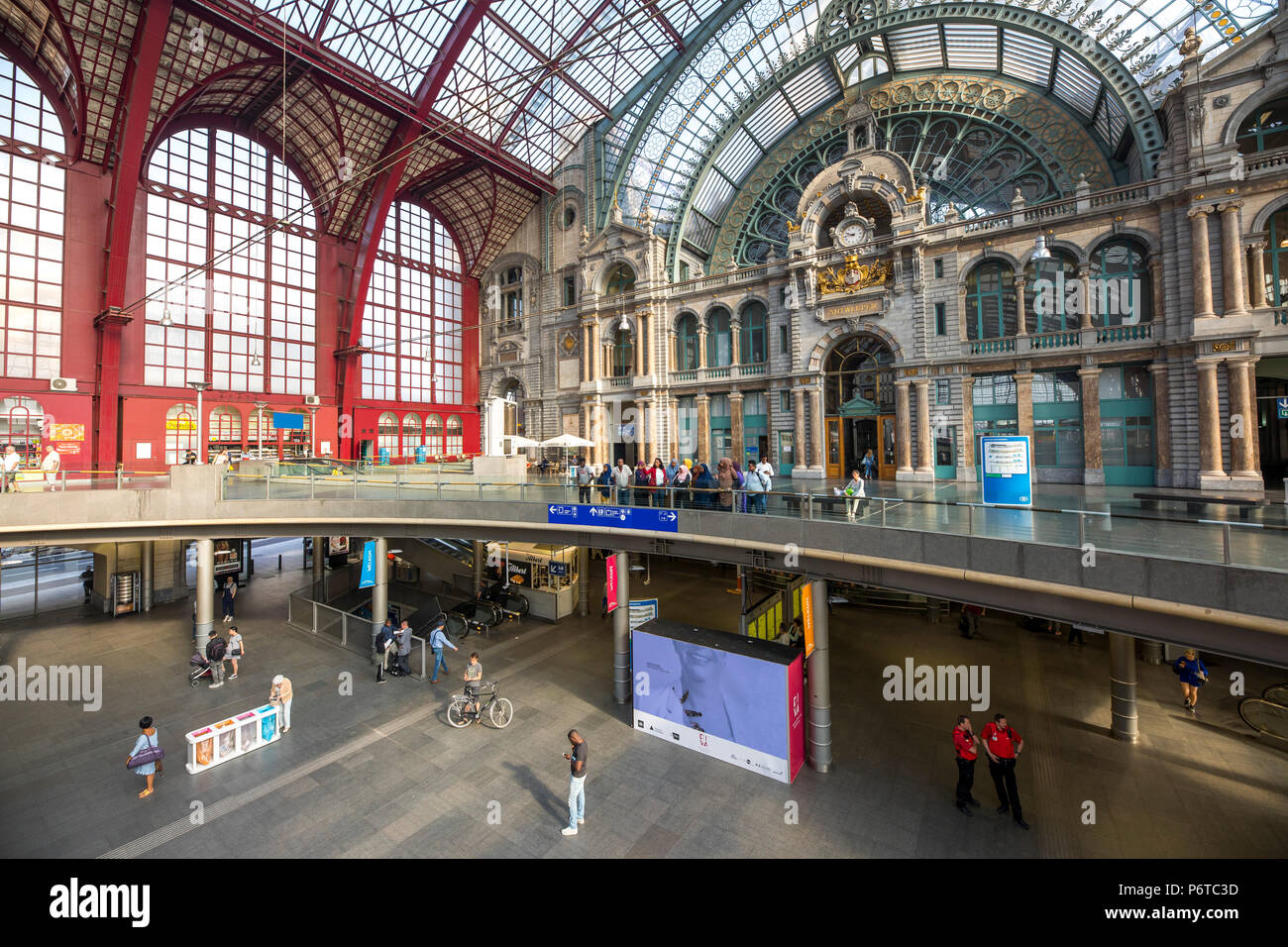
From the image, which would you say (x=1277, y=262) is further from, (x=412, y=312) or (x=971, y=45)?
(x=412, y=312)

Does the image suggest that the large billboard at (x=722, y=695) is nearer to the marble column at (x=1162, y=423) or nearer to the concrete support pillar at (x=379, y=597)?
the concrete support pillar at (x=379, y=597)

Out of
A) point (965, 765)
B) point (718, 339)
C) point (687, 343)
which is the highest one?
point (687, 343)

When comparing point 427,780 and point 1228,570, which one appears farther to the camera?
point 427,780

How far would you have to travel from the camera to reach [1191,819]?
9719 millimetres

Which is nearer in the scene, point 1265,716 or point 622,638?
point 1265,716

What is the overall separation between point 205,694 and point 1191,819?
23.2 meters

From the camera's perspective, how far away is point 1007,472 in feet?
34.3

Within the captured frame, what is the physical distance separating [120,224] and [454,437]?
24.2m

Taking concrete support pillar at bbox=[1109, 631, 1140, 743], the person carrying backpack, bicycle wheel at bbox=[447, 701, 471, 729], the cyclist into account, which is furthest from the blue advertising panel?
the person carrying backpack

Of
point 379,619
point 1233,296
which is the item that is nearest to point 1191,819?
point 1233,296

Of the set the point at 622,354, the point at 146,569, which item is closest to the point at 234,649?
the point at 146,569

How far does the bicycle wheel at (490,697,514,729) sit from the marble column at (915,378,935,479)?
68.5 ft
